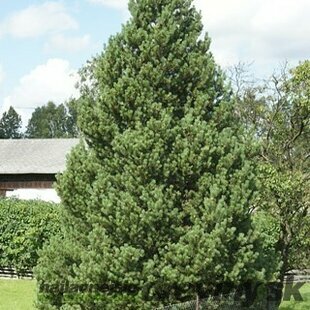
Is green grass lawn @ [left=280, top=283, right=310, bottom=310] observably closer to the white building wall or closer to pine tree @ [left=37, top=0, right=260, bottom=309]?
pine tree @ [left=37, top=0, right=260, bottom=309]

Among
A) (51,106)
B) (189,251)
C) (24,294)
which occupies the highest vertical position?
(51,106)

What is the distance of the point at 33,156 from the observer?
3272 cm

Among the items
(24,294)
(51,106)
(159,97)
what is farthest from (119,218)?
(51,106)

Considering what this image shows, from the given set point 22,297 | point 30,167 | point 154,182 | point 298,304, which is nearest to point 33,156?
point 30,167

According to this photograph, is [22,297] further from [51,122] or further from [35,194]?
[51,122]

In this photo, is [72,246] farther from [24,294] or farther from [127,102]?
[24,294]

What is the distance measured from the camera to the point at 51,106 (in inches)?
3531

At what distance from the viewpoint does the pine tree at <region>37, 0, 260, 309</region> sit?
28.0 feet

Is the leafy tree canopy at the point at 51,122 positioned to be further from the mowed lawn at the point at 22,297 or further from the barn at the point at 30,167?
the mowed lawn at the point at 22,297

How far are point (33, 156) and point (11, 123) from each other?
189 ft

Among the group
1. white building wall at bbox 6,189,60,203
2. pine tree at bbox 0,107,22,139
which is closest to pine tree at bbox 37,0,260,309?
white building wall at bbox 6,189,60,203

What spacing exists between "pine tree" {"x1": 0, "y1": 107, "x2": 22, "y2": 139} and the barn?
2130 inches

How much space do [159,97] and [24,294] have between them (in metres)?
9.94

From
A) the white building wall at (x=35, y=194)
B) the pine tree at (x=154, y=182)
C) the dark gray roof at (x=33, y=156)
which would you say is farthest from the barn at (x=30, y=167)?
the pine tree at (x=154, y=182)
